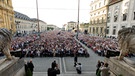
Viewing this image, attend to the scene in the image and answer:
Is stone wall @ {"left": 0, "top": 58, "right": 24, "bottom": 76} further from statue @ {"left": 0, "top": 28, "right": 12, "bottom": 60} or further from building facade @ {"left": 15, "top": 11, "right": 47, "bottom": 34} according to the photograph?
building facade @ {"left": 15, "top": 11, "right": 47, "bottom": 34}

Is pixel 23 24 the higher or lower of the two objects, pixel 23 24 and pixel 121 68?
the higher

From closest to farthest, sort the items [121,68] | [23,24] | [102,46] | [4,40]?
[121,68] < [4,40] < [102,46] < [23,24]

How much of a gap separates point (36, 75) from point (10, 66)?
299 centimetres

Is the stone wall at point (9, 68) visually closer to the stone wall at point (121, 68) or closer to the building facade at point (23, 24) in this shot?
the stone wall at point (121, 68)

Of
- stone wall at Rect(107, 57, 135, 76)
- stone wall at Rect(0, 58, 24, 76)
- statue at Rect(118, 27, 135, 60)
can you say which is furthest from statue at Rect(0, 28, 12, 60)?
statue at Rect(118, 27, 135, 60)

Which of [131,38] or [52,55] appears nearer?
[131,38]

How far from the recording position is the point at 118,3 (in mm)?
31438

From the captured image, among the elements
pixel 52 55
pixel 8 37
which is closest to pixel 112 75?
pixel 8 37

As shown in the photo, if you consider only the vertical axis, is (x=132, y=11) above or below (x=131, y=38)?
above

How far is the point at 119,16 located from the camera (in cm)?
3081

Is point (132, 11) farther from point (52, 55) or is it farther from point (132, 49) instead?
point (132, 49)

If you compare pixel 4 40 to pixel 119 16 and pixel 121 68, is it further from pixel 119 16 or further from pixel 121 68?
pixel 119 16

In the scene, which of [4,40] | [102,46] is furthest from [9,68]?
[102,46]

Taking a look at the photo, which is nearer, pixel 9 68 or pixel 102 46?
pixel 9 68
